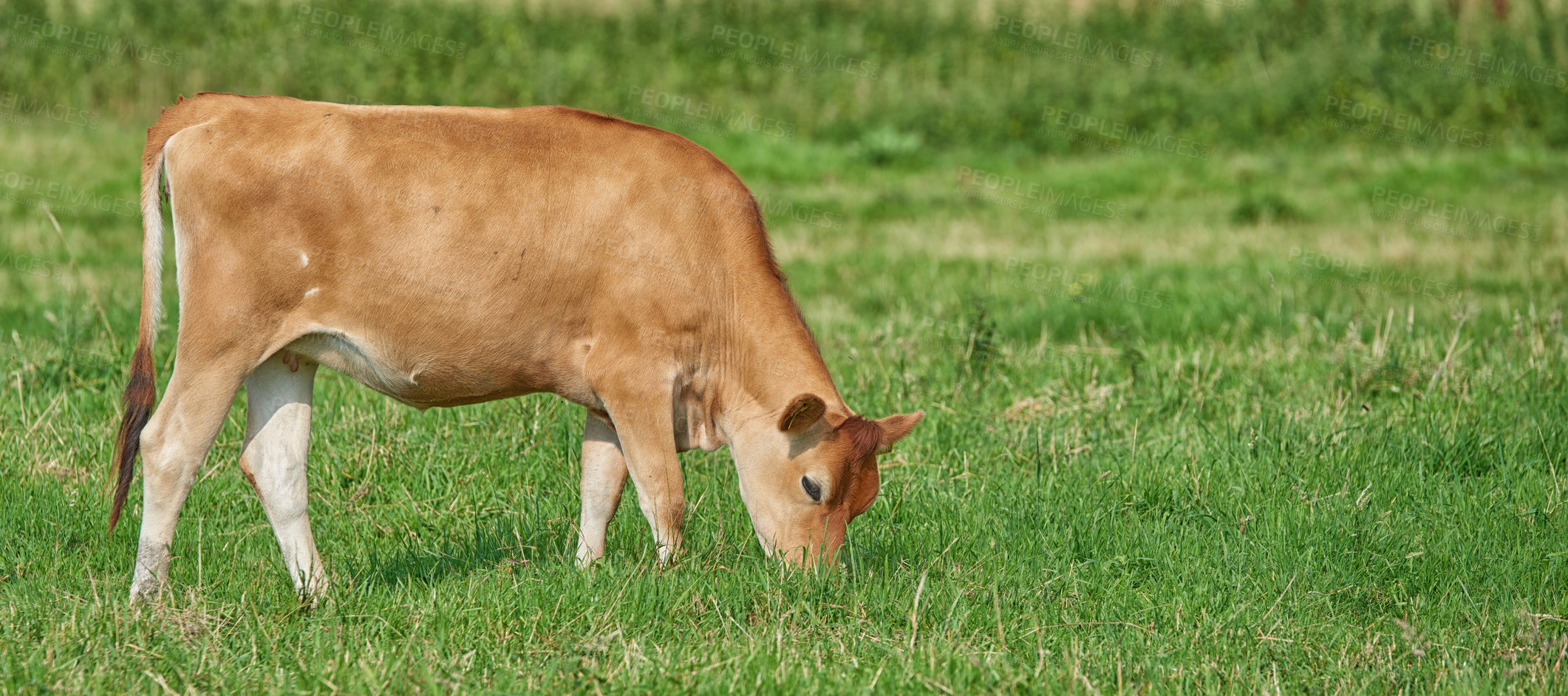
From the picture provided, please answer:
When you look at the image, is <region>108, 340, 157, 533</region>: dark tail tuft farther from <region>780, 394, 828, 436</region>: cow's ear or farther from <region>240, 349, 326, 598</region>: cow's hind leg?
<region>780, 394, 828, 436</region>: cow's ear

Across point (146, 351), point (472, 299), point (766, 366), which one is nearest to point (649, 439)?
point (766, 366)

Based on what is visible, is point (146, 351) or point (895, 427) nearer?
point (146, 351)

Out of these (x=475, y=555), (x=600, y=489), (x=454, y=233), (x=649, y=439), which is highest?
(x=454, y=233)

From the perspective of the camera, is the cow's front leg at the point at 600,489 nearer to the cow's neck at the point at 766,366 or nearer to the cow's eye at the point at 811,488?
the cow's neck at the point at 766,366

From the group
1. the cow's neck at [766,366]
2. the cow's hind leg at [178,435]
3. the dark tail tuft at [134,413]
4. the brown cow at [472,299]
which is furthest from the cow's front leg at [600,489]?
the dark tail tuft at [134,413]

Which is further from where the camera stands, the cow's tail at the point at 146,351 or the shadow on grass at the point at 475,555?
the shadow on grass at the point at 475,555

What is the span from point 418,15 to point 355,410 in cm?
1219

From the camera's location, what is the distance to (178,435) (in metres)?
4.52

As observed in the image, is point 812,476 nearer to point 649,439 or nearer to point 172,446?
point 649,439

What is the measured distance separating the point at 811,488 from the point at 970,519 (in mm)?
845

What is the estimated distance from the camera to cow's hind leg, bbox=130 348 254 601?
4.51 meters

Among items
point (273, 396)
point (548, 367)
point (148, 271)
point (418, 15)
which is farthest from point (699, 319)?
point (418, 15)

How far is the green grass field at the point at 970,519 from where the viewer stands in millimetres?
4074

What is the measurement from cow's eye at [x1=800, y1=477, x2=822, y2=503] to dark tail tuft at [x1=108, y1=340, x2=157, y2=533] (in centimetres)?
219
